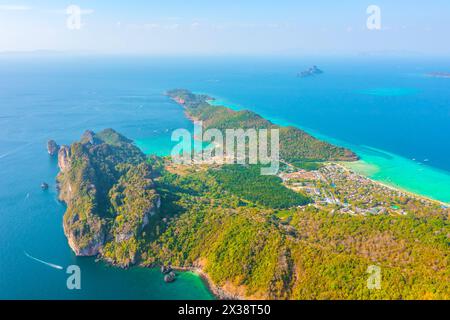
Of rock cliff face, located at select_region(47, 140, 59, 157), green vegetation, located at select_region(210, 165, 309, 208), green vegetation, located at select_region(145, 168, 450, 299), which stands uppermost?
rock cliff face, located at select_region(47, 140, 59, 157)

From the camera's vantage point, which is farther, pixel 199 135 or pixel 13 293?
pixel 199 135

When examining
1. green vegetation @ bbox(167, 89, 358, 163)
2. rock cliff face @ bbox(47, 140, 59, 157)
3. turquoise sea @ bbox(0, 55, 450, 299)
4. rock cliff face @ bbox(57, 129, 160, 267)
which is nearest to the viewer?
turquoise sea @ bbox(0, 55, 450, 299)

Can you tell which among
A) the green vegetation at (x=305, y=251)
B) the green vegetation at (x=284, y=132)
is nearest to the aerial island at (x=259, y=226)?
the green vegetation at (x=305, y=251)

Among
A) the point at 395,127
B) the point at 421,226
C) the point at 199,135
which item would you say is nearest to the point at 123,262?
the point at 421,226

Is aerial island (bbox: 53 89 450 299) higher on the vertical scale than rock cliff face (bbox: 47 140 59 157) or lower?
lower

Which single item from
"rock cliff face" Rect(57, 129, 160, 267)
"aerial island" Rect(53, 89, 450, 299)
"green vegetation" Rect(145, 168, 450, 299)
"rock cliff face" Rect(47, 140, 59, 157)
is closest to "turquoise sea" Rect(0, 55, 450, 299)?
"rock cliff face" Rect(47, 140, 59, 157)

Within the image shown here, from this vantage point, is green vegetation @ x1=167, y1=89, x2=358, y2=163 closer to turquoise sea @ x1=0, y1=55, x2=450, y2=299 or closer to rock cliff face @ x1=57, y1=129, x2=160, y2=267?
turquoise sea @ x1=0, y1=55, x2=450, y2=299

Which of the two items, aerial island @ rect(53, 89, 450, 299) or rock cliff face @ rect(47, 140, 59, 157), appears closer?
aerial island @ rect(53, 89, 450, 299)
